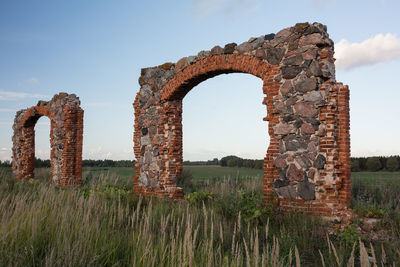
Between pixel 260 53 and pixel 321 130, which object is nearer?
pixel 321 130

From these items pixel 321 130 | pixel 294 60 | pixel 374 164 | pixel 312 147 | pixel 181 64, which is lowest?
pixel 374 164

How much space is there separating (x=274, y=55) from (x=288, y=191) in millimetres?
2857

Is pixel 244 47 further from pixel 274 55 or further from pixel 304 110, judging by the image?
pixel 304 110

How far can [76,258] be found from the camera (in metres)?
2.83

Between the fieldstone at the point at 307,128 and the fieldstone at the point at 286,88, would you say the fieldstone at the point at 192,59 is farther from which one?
the fieldstone at the point at 307,128

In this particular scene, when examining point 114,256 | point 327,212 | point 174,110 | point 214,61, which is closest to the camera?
point 114,256

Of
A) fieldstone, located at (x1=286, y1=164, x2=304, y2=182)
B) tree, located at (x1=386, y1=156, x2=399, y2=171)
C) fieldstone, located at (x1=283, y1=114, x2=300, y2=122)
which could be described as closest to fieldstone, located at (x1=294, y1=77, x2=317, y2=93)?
fieldstone, located at (x1=283, y1=114, x2=300, y2=122)

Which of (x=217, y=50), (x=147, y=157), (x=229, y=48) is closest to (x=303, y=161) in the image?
(x=229, y=48)

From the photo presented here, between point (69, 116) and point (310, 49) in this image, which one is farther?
point (69, 116)

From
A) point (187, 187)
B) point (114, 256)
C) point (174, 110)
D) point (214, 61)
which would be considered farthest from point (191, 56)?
point (114, 256)

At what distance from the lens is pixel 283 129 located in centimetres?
697

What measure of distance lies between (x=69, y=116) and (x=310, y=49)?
963 cm

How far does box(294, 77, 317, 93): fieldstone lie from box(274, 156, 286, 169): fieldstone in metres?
1.42

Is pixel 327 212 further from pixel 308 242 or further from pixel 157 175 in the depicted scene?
pixel 157 175
